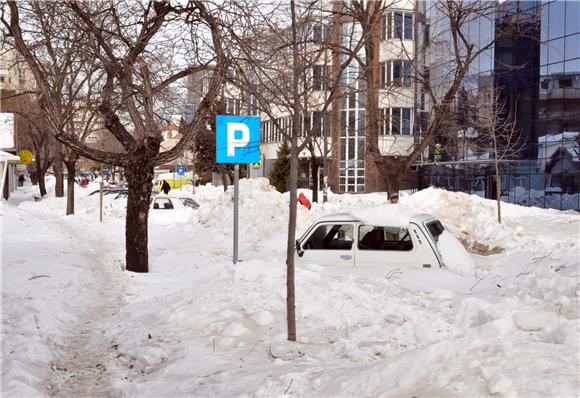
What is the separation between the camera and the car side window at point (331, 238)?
1045 centimetres

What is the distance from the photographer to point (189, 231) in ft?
68.4

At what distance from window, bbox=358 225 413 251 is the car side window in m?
0.19

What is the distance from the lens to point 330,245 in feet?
34.5

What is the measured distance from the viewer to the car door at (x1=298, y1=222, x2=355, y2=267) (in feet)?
33.9

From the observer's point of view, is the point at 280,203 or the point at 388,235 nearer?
the point at 388,235

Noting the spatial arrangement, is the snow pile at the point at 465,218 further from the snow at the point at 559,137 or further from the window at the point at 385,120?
the snow at the point at 559,137

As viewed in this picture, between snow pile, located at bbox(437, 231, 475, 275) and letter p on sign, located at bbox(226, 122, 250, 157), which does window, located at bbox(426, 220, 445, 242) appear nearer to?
snow pile, located at bbox(437, 231, 475, 275)

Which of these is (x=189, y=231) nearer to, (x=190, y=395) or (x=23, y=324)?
(x=23, y=324)

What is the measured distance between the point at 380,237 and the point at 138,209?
516 cm

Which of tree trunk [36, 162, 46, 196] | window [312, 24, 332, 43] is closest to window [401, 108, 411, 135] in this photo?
tree trunk [36, 162, 46, 196]

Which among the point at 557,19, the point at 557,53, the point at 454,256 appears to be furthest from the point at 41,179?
the point at 454,256

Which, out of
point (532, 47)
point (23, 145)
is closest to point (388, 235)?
point (532, 47)

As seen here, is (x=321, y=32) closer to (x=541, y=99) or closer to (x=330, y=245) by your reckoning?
(x=330, y=245)

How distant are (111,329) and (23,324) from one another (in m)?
1.04
